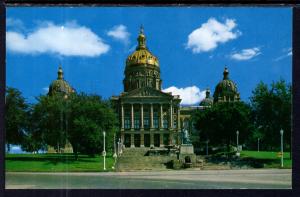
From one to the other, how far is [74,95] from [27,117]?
317 cm

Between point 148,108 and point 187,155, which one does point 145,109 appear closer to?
point 148,108

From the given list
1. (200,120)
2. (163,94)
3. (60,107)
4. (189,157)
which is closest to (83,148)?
(60,107)

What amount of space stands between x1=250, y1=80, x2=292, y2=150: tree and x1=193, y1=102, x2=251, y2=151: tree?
6392 mm

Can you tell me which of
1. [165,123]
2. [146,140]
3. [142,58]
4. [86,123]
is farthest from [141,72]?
[86,123]

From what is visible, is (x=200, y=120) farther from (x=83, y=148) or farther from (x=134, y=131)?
(x=134, y=131)

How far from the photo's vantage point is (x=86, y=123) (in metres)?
34.3

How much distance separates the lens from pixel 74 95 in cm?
3347

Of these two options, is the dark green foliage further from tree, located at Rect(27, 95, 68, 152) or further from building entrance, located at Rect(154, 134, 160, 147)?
building entrance, located at Rect(154, 134, 160, 147)

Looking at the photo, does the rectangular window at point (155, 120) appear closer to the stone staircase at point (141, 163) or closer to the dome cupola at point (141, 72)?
the dome cupola at point (141, 72)

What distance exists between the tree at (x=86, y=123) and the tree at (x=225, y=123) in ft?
36.0

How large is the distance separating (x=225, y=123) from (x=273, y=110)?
40.4 feet

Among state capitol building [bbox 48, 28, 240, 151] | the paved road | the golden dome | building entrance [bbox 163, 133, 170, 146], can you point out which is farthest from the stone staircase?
the golden dome

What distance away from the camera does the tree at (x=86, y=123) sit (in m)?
34.2
